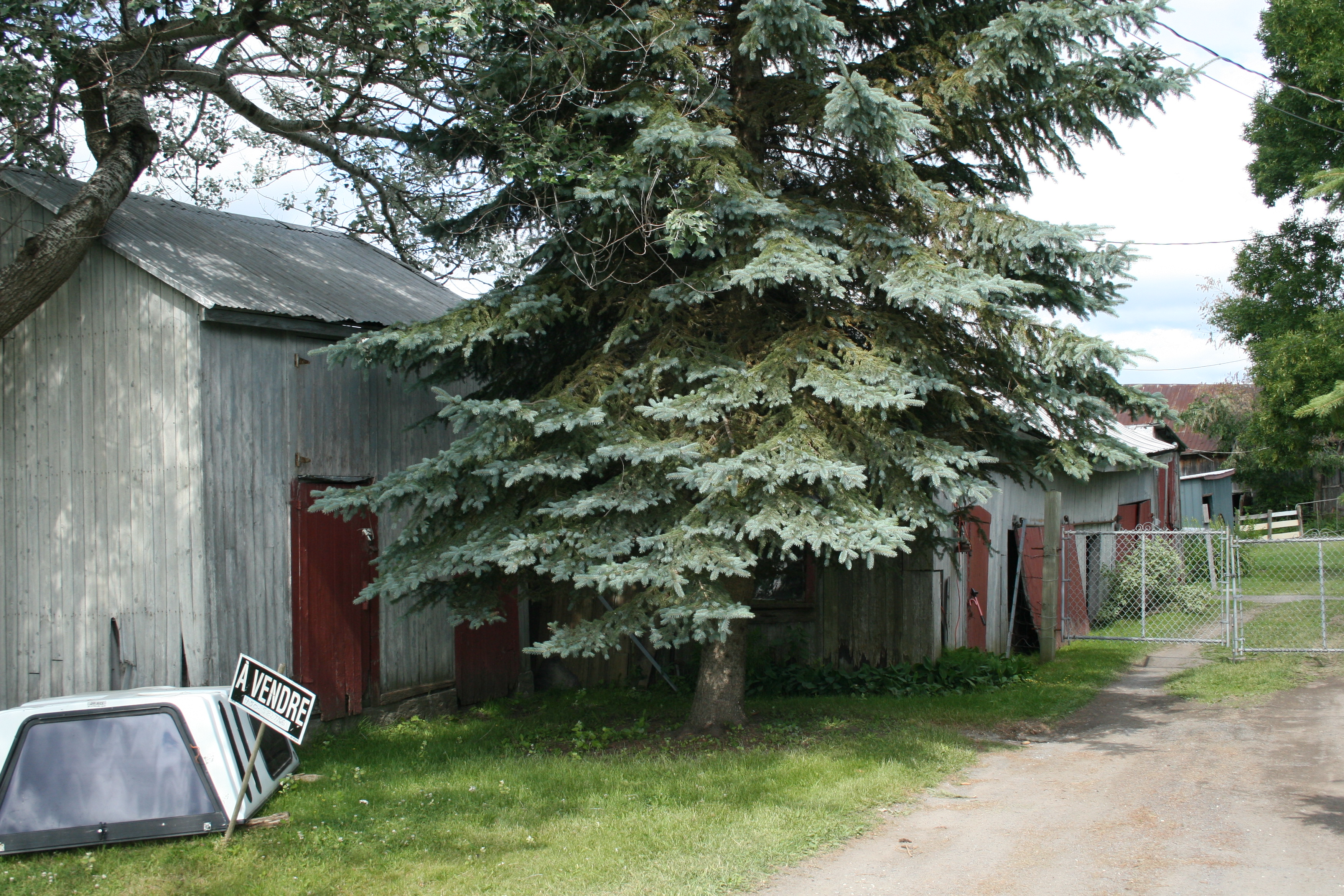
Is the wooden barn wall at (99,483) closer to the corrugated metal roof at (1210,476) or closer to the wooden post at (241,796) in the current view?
the wooden post at (241,796)

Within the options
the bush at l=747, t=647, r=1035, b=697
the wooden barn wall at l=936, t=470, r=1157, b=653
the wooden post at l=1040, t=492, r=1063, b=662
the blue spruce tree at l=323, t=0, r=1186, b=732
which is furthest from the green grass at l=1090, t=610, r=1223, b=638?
the blue spruce tree at l=323, t=0, r=1186, b=732

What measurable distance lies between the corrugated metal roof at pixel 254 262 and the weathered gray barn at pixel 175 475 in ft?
0.16

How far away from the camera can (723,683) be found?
939 cm

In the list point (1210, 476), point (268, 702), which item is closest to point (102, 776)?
point (268, 702)

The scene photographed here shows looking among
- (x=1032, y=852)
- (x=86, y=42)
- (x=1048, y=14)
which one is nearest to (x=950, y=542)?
(x=1032, y=852)

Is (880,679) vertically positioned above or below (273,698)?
below

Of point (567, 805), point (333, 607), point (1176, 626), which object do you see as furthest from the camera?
point (1176, 626)

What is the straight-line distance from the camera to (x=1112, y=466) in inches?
353

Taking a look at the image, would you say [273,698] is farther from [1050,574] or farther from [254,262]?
[1050,574]

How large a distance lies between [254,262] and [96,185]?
205cm

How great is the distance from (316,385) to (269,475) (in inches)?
41.1

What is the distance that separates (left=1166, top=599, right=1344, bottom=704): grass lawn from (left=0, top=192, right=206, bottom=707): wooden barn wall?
1038 centimetres

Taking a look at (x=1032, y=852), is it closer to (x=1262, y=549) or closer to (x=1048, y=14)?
(x=1048, y=14)

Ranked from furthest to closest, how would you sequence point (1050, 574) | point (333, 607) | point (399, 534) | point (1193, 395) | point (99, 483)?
1. point (1193, 395)
2. point (1050, 574)
3. point (399, 534)
4. point (333, 607)
5. point (99, 483)
